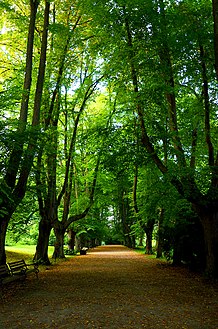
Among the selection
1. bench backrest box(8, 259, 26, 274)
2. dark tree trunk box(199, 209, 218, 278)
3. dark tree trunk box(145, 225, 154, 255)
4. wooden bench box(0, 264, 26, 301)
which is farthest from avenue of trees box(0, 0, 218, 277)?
dark tree trunk box(145, 225, 154, 255)

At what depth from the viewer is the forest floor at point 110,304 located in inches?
242

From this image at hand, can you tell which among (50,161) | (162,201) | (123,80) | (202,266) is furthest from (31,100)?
(202,266)

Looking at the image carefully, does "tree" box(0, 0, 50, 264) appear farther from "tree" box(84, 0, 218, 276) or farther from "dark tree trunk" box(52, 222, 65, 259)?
"dark tree trunk" box(52, 222, 65, 259)

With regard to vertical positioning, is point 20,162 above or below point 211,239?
above

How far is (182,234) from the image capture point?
51.7ft

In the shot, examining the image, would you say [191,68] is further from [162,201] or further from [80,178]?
[80,178]

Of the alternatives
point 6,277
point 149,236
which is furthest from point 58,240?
point 6,277

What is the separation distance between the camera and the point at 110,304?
7738 mm

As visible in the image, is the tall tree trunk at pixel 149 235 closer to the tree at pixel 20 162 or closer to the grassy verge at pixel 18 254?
the grassy verge at pixel 18 254

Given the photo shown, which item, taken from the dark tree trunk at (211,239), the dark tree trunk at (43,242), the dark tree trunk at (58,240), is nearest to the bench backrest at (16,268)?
the dark tree trunk at (43,242)

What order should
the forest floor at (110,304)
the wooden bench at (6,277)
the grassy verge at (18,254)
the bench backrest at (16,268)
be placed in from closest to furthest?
the forest floor at (110,304) → the wooden bench at (6,277) → the bench backrest at (16,268) → the grassy verge at (18,254)

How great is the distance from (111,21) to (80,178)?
16.1 m

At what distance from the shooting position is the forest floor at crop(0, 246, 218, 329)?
614 cm

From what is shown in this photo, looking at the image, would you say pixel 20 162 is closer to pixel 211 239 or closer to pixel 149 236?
pixel 211 239
